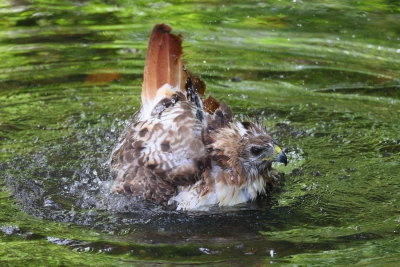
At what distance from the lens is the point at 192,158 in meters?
4.95

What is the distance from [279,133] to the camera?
650 centimetres

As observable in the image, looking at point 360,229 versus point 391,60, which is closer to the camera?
point 360,229

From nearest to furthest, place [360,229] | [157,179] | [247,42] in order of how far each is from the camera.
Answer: [360,229], [157,179], [247,42]

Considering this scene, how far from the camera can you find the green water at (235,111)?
175 inches

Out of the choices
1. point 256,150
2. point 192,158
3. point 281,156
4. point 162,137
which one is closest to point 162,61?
point 162,137

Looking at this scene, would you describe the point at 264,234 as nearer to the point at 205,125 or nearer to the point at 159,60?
the point at 205,125

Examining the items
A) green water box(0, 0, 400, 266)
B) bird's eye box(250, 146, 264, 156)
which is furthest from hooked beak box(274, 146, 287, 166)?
green water box(0, 0, 400, 266)

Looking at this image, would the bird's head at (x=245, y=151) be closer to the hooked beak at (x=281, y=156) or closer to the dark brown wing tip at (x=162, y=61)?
the hooked beak at (x=281, y=156)

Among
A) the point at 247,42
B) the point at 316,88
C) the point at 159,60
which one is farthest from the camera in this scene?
the point at 247,42

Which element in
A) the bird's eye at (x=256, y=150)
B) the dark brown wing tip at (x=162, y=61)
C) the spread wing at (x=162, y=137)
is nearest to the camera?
the spread wing at (x=162, y=137)

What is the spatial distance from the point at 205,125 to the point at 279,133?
1498 mm

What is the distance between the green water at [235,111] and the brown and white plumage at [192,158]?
151 mm

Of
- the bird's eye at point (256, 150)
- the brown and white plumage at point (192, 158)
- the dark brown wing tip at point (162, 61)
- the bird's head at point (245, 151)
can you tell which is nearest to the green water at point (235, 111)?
the brown and white plumage at point (192, 158)

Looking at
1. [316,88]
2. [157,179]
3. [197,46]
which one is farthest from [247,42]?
[157,179]
